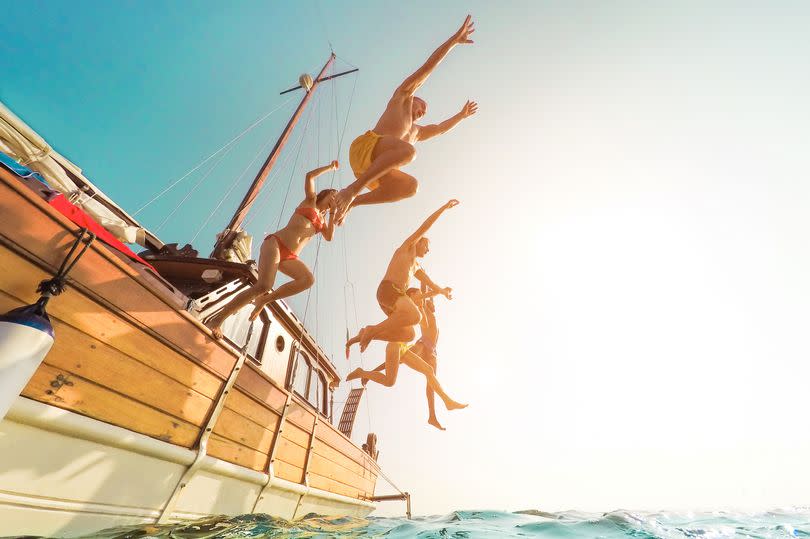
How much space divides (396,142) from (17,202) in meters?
2.31

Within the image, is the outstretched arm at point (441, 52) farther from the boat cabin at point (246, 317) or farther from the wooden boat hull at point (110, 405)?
the boat cabin at point (246, 317)

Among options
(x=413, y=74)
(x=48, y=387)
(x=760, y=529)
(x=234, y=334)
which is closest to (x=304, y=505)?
(x=234, y=334)

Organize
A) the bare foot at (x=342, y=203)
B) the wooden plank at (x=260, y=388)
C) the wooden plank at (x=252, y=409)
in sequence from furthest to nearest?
the wooden plank at (x=260, y=388), the wooden plank at (x=252, y=409), the bare foot at (x=342, y=203)

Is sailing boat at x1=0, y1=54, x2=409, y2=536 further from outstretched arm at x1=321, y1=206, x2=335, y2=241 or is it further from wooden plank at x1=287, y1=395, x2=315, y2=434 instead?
outstretched arm at x1=321, y1=206, x2=335, y2=241

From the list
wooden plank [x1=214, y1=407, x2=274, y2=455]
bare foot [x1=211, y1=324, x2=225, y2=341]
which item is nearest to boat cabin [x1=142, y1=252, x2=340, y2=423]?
wooden plank [x1=214, y1=407, x2=274, y2=455]

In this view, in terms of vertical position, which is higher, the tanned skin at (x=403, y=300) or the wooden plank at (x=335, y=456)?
the tanned skin at (x=403, y=300)

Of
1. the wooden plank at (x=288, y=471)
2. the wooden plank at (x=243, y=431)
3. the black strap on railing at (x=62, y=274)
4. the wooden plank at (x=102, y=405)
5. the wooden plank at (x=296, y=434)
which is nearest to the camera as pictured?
the black strap on railing at (x=62, y=274)

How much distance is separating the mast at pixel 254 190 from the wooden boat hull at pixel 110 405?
12.4ft

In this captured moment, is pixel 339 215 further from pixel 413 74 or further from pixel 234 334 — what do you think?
pixel 234 334

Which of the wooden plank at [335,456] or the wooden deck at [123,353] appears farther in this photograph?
the wooden plank at [335,456]

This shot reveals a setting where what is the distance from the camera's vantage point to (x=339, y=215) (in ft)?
8.16

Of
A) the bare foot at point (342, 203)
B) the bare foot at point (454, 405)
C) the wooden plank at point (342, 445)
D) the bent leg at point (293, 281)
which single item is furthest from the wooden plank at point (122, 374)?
the bare foot at point (454, 405)

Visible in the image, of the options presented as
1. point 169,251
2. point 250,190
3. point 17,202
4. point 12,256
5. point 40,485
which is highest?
point 250,190

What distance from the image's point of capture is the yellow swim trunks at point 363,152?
298cm
